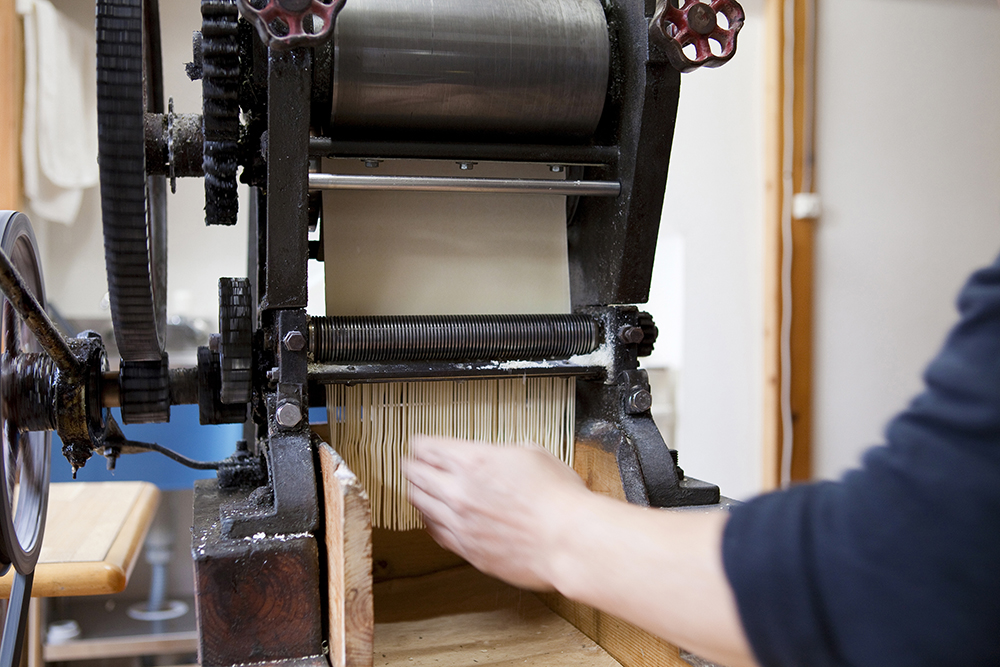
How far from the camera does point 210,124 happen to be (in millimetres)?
719

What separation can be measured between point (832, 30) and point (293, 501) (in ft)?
7.09

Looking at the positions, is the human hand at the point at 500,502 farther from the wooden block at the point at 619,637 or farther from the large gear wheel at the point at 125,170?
the large gear wheel at the point at 125,170

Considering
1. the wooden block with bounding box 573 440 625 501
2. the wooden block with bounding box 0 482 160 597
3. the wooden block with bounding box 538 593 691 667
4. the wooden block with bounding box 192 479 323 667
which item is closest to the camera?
the wooden block with bounding box 192 479 323 667

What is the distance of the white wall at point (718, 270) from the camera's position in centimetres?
217

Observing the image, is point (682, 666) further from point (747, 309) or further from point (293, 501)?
point (747, 309)

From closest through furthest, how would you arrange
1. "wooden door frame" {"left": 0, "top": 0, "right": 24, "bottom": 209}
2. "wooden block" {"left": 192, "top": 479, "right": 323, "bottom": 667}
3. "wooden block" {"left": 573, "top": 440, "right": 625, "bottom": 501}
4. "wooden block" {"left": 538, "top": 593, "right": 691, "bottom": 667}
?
"wooden block" {"left": 192, "top": 479, "right": 323, "bottom": 667}
"wooden block" {"left": 538, "top": 593, "right": 691, "bottom": 667}
"wooden block" {"left": 573, "top": 440, "right": 625, "bottom": 501}
"wooden door frame" {"left": 0, "top": 0, "right": 24, "bottom": 209}

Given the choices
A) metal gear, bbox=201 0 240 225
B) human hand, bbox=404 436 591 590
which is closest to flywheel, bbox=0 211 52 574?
metal gear, bbox=201 0 240 225

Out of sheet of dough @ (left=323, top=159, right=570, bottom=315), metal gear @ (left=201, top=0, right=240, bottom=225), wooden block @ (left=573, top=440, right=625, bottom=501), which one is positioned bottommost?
wooden block @ (left=573, top=440, right=625, bottom=501)

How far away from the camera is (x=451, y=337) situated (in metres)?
0.82

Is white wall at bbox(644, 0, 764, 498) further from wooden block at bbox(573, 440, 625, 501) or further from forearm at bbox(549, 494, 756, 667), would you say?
forearm at bbox(549, 494, 756, 667)

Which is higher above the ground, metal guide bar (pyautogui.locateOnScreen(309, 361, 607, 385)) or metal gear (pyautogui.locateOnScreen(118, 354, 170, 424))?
metal guide bar (pyautogui.locateOnScreen(309, 361, 607, 385))

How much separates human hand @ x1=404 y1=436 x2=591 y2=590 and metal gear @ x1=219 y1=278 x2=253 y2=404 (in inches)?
10.6

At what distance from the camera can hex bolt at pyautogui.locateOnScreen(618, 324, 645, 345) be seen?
85cm

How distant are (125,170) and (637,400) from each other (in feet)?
1.88
